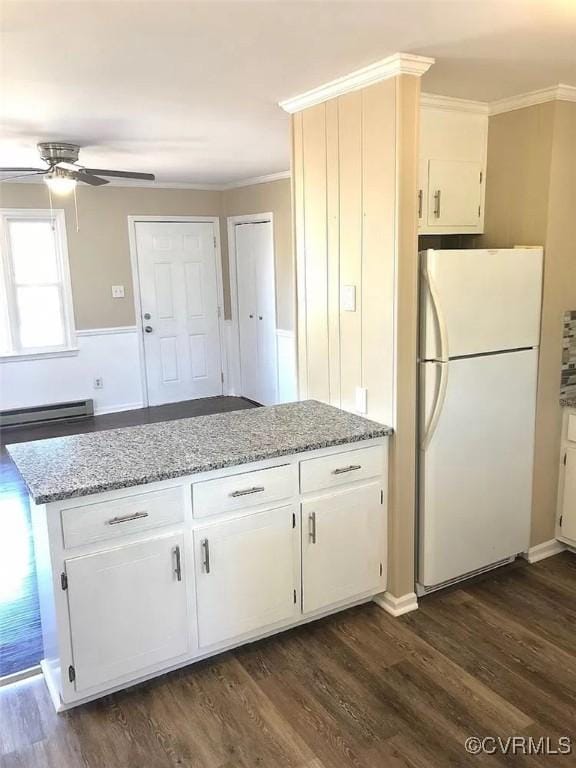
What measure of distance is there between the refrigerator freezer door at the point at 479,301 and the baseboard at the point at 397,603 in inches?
42.9

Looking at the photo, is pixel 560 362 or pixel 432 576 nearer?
pixel 432 576

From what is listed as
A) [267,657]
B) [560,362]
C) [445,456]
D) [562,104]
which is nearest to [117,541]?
[267,657]

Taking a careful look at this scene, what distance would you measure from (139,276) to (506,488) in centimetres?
439

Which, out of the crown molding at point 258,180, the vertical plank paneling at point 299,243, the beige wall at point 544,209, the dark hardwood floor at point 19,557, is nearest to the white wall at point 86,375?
the dark hardwood floor at point 19,557

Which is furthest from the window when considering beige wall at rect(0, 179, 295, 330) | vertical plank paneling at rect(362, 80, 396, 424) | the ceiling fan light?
vertical plank paneling at rect(362, 80, 396, 424)

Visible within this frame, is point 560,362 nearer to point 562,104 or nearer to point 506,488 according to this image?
point 506,488

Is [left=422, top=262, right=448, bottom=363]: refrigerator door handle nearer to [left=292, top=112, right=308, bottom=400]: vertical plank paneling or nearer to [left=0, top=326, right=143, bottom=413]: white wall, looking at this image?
[left=292, top=112, right=308, bottom=400]: vertical plank paneling

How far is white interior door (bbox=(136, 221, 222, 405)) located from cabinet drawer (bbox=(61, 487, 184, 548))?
14.3ft

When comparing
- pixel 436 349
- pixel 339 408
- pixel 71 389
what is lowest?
pixel 71 389

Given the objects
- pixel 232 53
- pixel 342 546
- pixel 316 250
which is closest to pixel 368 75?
pixel 232 53

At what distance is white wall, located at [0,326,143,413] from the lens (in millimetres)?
5781

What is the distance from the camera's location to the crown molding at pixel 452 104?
277cm

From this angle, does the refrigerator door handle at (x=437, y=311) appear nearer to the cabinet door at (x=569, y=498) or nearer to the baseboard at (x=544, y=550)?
the cabinet door at (x=569, y=498)

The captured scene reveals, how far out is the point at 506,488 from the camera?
9.89 ft
